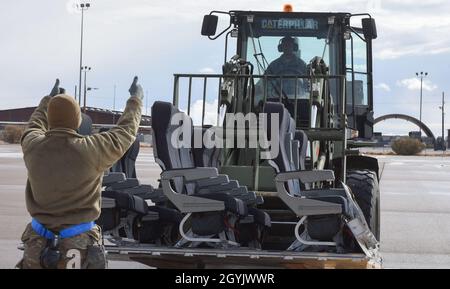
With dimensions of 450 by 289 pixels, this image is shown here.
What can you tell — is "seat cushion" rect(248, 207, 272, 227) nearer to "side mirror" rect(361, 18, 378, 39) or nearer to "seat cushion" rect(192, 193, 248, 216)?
"seat cushion" rect(192, 193, 248, 216)

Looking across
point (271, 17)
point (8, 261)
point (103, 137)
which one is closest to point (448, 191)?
point (271, 17)

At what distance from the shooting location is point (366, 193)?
7684 mm

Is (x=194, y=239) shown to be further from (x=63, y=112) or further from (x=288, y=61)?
(x=288, y=61)

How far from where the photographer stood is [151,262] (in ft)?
23.4

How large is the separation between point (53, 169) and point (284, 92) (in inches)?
187

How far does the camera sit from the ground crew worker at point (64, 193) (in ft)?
14.9

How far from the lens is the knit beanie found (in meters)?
4.54

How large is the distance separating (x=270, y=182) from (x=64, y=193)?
3079 millimetres

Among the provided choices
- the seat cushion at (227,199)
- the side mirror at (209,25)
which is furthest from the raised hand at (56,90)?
the side mirror at (209,25)

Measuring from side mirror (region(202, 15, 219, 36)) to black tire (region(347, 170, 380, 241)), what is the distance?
2.87m

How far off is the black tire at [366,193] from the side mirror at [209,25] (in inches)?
113

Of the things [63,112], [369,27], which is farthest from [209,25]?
[63,112]

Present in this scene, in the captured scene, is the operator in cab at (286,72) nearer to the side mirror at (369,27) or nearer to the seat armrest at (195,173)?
the side mirror at (369,27)

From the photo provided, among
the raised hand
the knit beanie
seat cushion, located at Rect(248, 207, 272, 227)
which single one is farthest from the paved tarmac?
the knit beanie
